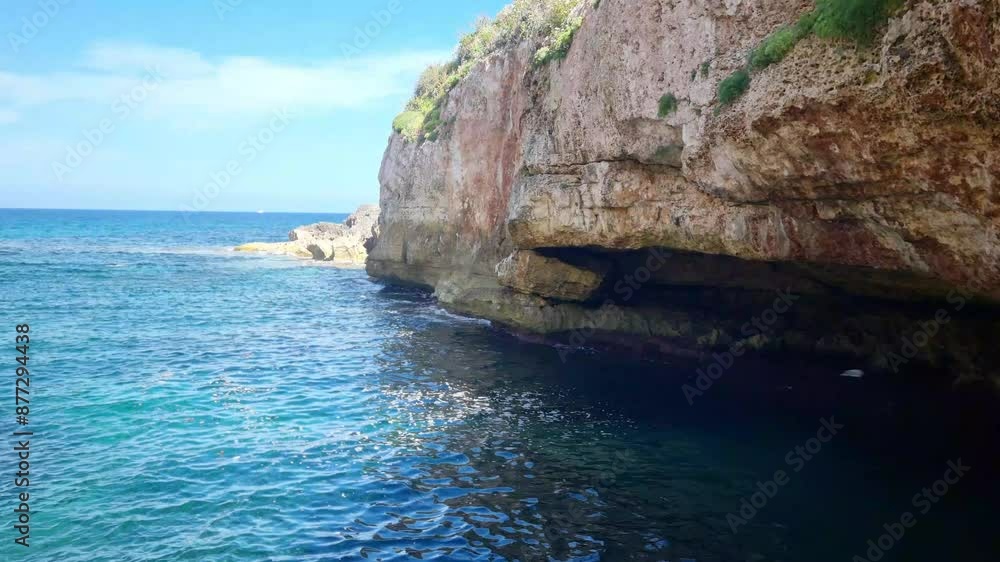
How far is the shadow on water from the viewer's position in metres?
11.7

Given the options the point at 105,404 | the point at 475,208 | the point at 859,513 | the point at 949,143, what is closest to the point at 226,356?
the point at 105,404

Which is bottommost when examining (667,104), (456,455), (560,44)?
(456,455)

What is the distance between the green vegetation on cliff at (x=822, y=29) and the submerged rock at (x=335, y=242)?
42.8 metres

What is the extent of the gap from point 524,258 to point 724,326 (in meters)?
7.53

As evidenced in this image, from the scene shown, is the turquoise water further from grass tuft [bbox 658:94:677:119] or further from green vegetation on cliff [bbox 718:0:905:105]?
green vegetation on cliff [bbox 718:0:905:105]

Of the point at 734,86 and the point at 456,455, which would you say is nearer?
the point at 734,86

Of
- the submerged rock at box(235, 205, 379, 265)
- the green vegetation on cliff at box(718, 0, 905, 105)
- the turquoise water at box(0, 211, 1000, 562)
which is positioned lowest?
the turquoise water at box(0, 211, 1000, 562)

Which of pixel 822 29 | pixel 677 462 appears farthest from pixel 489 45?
pixel 677 462

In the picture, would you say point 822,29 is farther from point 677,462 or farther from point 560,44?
point 560,44

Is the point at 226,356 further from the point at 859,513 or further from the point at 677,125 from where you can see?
the point at 859,513

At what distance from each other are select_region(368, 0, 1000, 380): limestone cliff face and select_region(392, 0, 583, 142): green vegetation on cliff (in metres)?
0.85

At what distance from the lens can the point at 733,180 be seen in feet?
51.6

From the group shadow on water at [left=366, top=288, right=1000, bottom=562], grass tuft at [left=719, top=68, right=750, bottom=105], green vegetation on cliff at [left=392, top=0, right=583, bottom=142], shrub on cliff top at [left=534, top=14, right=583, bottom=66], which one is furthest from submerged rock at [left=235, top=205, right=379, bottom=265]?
grass tuft at [left=719, top=68, right=750, bottom=105]

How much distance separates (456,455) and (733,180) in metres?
8.76
